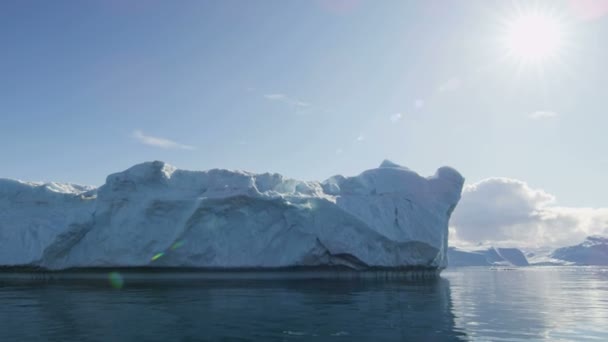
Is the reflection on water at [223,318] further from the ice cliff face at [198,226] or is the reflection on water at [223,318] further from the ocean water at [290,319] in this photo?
the ice cliff face at [198,226]

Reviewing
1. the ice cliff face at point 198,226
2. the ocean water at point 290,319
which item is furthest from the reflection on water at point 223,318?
the ice cliff face at point 198,226

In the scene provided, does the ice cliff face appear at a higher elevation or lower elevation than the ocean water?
higher

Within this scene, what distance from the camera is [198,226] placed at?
116ft

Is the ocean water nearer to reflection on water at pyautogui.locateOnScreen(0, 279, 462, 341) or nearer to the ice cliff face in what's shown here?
reflection on water at pyautogui.locateOnScreen(0, 279, 462, 341)

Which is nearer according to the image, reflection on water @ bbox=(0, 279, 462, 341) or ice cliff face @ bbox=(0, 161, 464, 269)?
reflection on water @ bbox=(0, 279, 462, 341)

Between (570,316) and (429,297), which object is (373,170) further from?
(570,316)

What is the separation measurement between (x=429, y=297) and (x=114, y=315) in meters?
13.9

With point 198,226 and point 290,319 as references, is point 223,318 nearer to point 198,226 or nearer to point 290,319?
point 290,319

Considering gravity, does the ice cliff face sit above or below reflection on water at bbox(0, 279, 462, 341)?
above

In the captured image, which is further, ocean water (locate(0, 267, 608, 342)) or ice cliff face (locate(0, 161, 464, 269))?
ice cliff face (locate(0, 161, 464, 269))

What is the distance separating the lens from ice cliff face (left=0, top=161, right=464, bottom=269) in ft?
113

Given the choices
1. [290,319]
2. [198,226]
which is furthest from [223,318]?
[198,226]

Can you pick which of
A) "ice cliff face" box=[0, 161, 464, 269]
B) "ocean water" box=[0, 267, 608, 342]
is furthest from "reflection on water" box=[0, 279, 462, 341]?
"ice cliff face" box=[0, 161, 464, 269]

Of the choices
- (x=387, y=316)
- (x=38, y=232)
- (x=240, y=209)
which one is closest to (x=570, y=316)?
(x=387, y=316)
